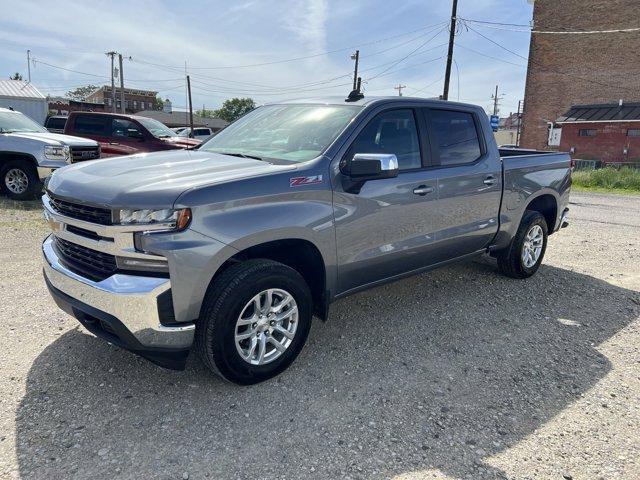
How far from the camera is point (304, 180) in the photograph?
3178 mm

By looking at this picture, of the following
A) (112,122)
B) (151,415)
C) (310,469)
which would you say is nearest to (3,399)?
(151,415)

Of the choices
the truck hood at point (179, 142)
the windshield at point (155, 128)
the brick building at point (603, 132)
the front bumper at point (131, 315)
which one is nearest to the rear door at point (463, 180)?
the front bumper at point (131, 315)

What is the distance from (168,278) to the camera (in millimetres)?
2641

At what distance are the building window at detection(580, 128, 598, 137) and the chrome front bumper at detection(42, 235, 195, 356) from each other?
36087mm

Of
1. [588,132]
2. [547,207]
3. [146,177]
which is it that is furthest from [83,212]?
[588,132]

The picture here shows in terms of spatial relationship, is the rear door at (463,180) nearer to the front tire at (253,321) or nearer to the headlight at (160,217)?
the front tire at (253,321)

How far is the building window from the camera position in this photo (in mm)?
32406

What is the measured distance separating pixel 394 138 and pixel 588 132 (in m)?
34.3

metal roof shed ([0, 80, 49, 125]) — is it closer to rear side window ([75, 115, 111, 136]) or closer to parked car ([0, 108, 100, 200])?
rear side window ([75, 115, 111, 136])

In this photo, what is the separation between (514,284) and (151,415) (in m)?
4.14

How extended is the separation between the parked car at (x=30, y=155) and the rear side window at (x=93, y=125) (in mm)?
1455

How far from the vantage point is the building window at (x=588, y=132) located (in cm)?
3241

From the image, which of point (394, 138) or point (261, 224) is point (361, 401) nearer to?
point (261, 224)

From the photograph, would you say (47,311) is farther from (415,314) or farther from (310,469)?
(415,314)
